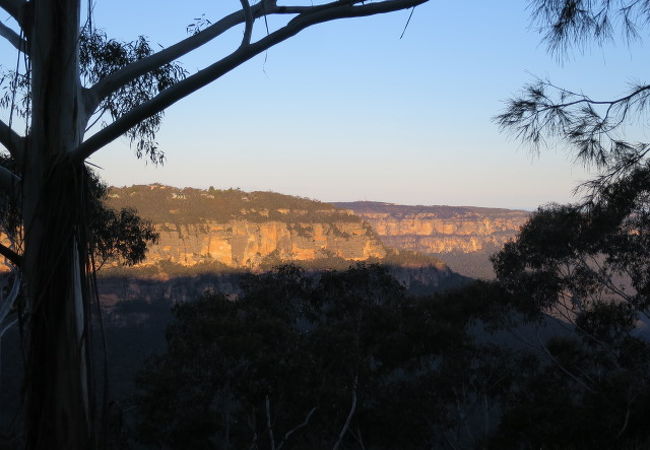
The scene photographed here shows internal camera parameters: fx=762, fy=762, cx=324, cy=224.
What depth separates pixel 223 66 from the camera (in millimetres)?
2246

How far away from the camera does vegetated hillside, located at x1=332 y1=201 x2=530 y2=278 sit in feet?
273

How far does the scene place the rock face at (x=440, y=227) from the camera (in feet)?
277

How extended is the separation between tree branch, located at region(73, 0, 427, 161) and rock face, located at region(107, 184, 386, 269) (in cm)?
5080

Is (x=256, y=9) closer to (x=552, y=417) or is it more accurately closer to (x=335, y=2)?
(x=335, y=2)

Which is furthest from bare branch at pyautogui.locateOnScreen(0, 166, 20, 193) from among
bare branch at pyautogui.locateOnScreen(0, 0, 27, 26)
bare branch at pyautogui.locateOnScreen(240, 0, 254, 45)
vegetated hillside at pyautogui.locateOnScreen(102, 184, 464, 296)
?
vegetated hillside at pyautogui.locateOnScreen(102, 184, 464, 296)

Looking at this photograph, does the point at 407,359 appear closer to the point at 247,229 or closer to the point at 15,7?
the point at 15,7

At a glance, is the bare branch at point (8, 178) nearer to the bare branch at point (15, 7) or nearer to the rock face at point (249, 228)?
the bare branch at point (15, 7)

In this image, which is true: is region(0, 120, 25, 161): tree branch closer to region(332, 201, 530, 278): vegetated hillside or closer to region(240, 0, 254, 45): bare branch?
region(240, 0, 254, 45): bare branch

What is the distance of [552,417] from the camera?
29.4 feet

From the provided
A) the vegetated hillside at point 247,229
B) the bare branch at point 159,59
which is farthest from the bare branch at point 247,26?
the vegetated hillside at point 247,229

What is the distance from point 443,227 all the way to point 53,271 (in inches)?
3409

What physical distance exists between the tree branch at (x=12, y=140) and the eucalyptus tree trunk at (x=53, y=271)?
0.33 feet

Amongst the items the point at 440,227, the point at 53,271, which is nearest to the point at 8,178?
the point at 53,271

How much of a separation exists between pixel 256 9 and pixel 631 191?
4003mm
